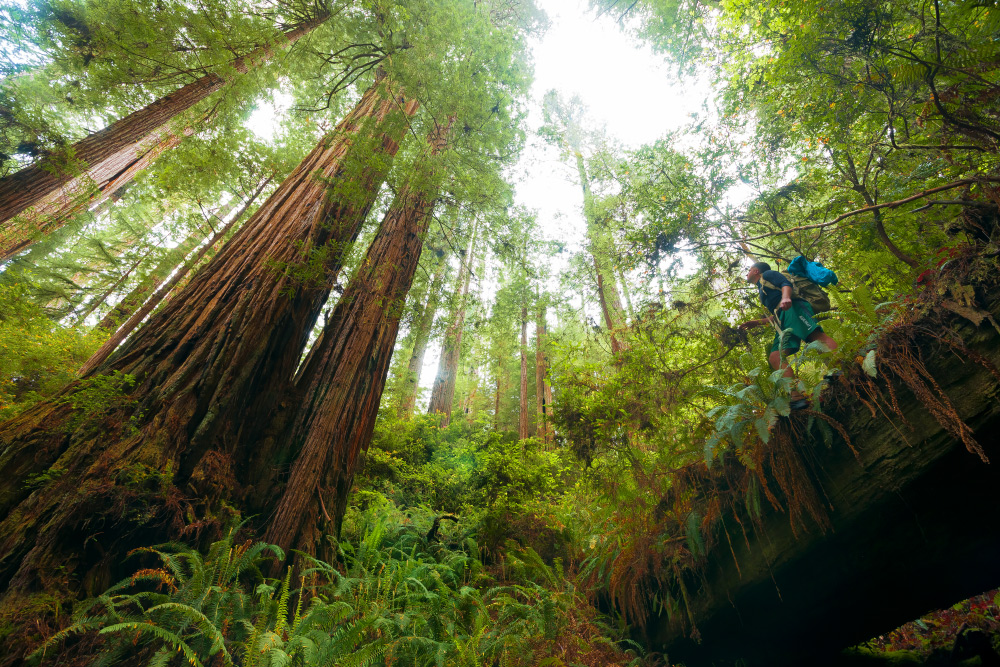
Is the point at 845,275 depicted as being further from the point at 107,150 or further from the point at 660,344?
the point at 107,150

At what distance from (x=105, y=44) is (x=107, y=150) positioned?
1.51 metres

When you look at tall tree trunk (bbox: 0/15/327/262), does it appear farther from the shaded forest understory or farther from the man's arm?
the man's arm

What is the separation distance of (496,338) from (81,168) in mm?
5795

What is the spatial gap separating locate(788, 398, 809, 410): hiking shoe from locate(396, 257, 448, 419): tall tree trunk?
3.89 metres

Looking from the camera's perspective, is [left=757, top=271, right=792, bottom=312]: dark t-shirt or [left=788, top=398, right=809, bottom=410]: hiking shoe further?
[left=757, top=271, right=792, bottom=312]: dark t-shirt

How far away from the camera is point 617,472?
412cm

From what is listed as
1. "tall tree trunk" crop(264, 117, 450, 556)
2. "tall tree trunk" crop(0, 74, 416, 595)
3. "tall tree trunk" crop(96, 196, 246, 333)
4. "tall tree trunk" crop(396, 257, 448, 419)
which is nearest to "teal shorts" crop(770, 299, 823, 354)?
"tall tree trunk" crop(396, 257, 448, 419)

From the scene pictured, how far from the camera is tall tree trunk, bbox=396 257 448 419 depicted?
5.03 m

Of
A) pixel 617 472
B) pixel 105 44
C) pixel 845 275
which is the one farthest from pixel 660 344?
pixel 105 44

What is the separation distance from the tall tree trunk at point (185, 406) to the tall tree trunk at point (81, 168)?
6.39ft

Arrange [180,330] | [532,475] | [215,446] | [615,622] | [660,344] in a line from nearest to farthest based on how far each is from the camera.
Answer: [215,446] → [180,330] → [615,622] → [660,344] → [532,475]

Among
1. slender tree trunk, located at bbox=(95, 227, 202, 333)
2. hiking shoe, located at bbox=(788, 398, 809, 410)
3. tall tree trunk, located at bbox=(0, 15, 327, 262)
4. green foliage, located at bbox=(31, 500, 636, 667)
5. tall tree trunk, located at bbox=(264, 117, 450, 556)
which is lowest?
green foliage, located at bbox=(31, 500, 636, 667)

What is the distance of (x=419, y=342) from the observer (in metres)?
9.38

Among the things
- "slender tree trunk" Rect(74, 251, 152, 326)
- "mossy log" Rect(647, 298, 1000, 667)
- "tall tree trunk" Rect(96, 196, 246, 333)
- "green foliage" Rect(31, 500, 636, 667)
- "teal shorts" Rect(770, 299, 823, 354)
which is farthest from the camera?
"slender tree trunk" Rect(74, 251, 152, 326)
